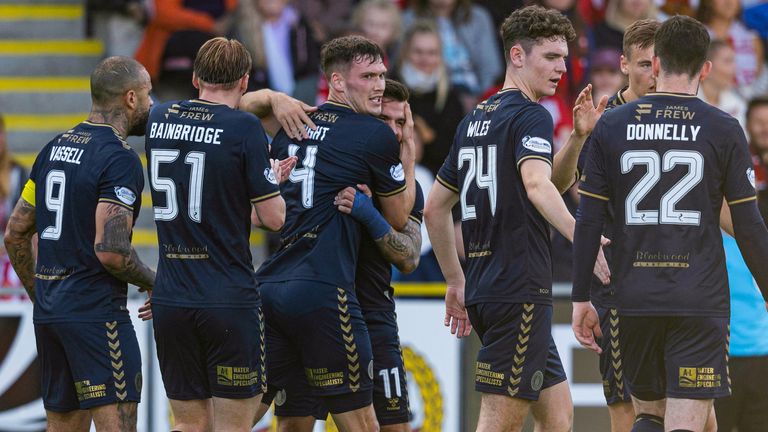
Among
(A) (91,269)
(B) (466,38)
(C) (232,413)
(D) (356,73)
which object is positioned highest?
(B) (466,38)

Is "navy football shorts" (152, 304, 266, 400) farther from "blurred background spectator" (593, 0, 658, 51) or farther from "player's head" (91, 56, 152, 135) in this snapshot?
"blurred background spectator" (593, 0, 658, 51)

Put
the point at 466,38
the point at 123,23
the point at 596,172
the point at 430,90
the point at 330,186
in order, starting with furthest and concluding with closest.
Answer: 1. the point at 123,23
2. the point at 466,38
3. the point at 430,90
4. the point at 330,186
5. the point at 596,172

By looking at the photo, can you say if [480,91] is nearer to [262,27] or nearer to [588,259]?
[262,27]

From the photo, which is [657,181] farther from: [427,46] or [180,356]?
[427,46]

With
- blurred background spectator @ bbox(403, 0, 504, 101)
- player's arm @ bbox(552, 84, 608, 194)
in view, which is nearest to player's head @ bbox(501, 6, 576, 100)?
player's arm @ bbox(552, 84, 608, 194)

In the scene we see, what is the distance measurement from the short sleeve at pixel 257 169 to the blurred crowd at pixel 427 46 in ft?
18.5

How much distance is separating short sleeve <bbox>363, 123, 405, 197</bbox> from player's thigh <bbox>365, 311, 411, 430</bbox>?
837 millimetres

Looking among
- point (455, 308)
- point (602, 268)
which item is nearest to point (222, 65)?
point (455, 308)

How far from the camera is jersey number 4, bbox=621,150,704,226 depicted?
6586 millimetres

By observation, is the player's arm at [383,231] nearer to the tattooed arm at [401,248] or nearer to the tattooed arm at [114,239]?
the tattooed arm at [401,248]

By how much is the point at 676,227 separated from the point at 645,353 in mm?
686

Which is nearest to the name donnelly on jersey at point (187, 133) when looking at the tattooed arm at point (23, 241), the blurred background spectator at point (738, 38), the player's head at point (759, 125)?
the tattooed arm at point (23, 241)

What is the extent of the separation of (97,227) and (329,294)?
138 centimetres

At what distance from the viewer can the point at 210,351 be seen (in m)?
7.26
